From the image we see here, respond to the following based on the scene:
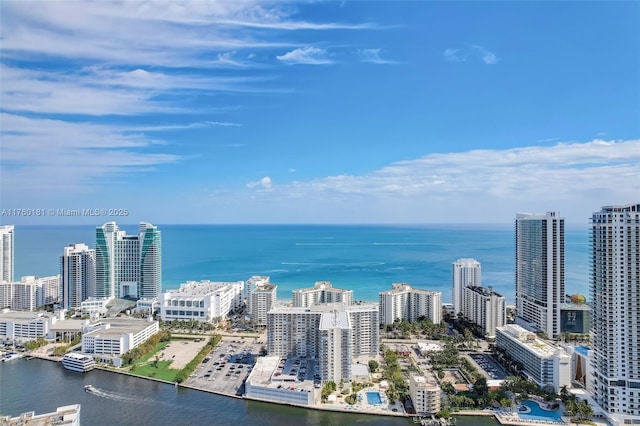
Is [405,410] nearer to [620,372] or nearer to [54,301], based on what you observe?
[620,372]

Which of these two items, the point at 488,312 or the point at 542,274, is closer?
the point at 542,274

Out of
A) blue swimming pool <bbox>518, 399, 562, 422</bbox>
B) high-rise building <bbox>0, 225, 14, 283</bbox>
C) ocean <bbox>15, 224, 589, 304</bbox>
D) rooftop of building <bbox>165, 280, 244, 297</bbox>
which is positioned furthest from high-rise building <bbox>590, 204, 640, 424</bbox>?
high-rise building <bbox>0, 225, 14, 283</bbox>

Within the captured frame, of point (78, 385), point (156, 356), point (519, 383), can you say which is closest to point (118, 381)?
point (78, 385)

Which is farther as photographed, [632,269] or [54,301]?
[54,301]

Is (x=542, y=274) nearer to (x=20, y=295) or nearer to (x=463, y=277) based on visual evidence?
(x=463, y=277)

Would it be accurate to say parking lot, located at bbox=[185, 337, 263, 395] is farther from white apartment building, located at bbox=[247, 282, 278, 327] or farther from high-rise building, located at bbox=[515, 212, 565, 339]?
high-rise building, located at bbox=[515, 212, 565, 339]

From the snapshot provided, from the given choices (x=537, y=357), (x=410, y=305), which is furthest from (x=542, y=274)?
(x=537, y=357)

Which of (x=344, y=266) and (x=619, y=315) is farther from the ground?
(x=619, y=315)
